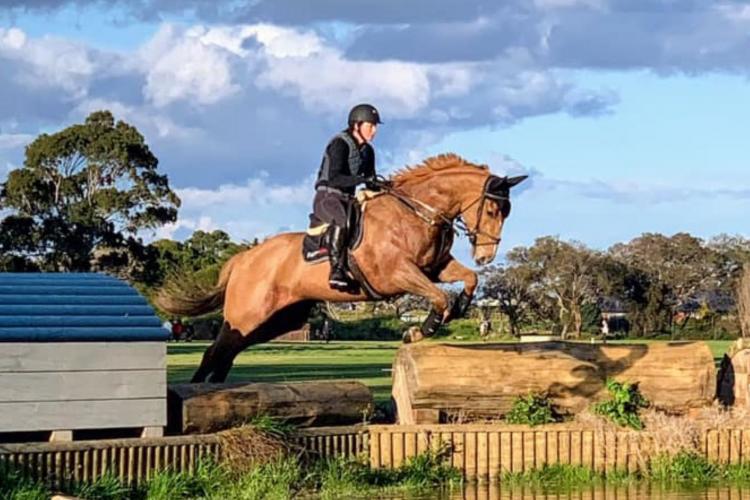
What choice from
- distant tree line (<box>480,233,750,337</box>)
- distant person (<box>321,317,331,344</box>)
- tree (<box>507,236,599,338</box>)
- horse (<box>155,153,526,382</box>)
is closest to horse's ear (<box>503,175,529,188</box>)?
horse (<box>155,153,526,382</box>)

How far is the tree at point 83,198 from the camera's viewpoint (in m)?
52.4

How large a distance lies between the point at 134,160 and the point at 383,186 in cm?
4201

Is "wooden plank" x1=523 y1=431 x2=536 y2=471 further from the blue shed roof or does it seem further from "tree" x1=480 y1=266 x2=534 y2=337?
"tree" x1=480 y1=266 x2=534 y2=337

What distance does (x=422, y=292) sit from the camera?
13148 millimetres

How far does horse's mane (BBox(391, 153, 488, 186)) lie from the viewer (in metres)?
13.9

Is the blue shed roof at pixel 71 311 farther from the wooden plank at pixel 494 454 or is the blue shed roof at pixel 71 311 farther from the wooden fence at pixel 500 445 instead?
the wooden plank at pixel 494 454

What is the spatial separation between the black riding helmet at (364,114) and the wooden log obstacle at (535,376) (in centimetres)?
212

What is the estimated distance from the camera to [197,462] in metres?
12.3

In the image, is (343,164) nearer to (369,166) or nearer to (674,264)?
(369,166)

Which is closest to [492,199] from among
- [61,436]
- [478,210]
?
[478,210]

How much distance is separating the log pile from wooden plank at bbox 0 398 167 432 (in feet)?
1.17

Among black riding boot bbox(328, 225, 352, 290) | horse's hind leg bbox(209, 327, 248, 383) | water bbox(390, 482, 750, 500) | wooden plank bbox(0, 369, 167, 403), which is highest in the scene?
black riding boot bbox(328, 225, 352, 290)

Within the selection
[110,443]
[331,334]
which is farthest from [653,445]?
[331,334]

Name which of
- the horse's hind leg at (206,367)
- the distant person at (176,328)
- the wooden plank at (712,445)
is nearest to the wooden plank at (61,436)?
the distant person at (176,328)
